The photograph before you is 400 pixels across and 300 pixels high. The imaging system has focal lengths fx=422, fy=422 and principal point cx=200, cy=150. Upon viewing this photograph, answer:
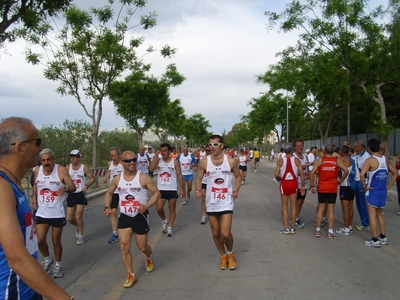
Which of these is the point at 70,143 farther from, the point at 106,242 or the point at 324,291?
the point at 324,291

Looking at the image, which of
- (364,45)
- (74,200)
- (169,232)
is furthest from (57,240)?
(364,45)

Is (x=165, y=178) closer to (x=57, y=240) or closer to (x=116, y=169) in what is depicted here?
(x=116, y=169)

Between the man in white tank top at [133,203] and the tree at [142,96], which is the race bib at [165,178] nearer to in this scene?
the man in white tank top at [133,203]

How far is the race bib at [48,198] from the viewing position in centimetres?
634

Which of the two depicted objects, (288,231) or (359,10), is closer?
(288,231)

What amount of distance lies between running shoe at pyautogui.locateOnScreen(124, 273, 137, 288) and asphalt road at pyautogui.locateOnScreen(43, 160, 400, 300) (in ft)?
0.22

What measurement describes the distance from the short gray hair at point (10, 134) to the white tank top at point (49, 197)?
13.5ft

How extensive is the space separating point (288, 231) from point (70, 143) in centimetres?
1917

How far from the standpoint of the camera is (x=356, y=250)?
7.63m

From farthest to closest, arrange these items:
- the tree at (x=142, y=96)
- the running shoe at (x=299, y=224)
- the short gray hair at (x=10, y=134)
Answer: the tree at (x=142, y=96) < the running shoe at (x=299, y=224) < the short gray hair at (x=10, y=134)

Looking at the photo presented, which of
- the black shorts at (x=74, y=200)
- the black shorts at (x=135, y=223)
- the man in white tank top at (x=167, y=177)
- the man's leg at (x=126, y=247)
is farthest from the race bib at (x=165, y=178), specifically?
the man's leg at (x=126, y=247)

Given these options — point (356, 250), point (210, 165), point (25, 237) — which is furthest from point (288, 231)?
point (25, 237)

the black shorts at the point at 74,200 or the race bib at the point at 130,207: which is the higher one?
the race bib at the point at 130,207

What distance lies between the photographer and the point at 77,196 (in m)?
8.21
